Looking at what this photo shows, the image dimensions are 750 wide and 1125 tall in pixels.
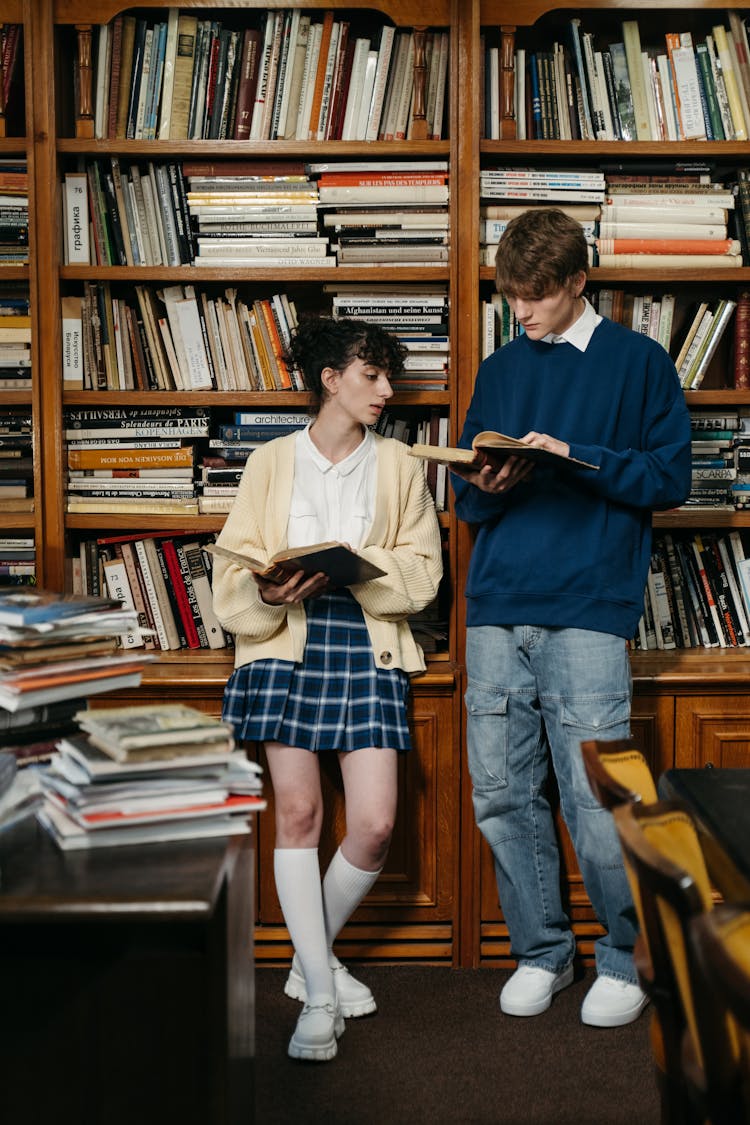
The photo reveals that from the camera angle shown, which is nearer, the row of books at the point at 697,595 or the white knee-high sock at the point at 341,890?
the white knee-high sock at the point at 341,890

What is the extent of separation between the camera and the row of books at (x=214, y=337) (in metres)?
2.93

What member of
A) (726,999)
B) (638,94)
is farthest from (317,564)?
(726,999)

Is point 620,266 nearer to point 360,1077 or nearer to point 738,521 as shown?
point 738,521

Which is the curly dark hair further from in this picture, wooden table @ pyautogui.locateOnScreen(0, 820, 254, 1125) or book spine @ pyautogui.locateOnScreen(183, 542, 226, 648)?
wooden table @ pyautogui.locateOnScreen(0, 820, 254, 1125)

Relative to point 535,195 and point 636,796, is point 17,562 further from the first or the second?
point 636,796

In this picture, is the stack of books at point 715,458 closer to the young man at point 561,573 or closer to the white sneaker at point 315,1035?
the young man at point 561,573

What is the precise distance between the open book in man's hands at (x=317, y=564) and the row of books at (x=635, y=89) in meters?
1.23

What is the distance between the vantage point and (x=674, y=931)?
3.89 feet

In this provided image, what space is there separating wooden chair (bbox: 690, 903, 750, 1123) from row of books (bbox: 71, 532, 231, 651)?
204 cm

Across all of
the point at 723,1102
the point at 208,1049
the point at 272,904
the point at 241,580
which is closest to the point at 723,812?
the point at 723,1102

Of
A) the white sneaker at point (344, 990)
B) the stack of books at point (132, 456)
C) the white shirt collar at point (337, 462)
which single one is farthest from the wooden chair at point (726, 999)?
the stack of books at point (132, 456)

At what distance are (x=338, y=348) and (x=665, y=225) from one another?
2.92ft

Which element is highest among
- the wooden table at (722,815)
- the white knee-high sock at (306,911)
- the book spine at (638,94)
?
the book spine at (638,94)

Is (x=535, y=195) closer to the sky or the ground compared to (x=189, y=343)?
closer to the sky
